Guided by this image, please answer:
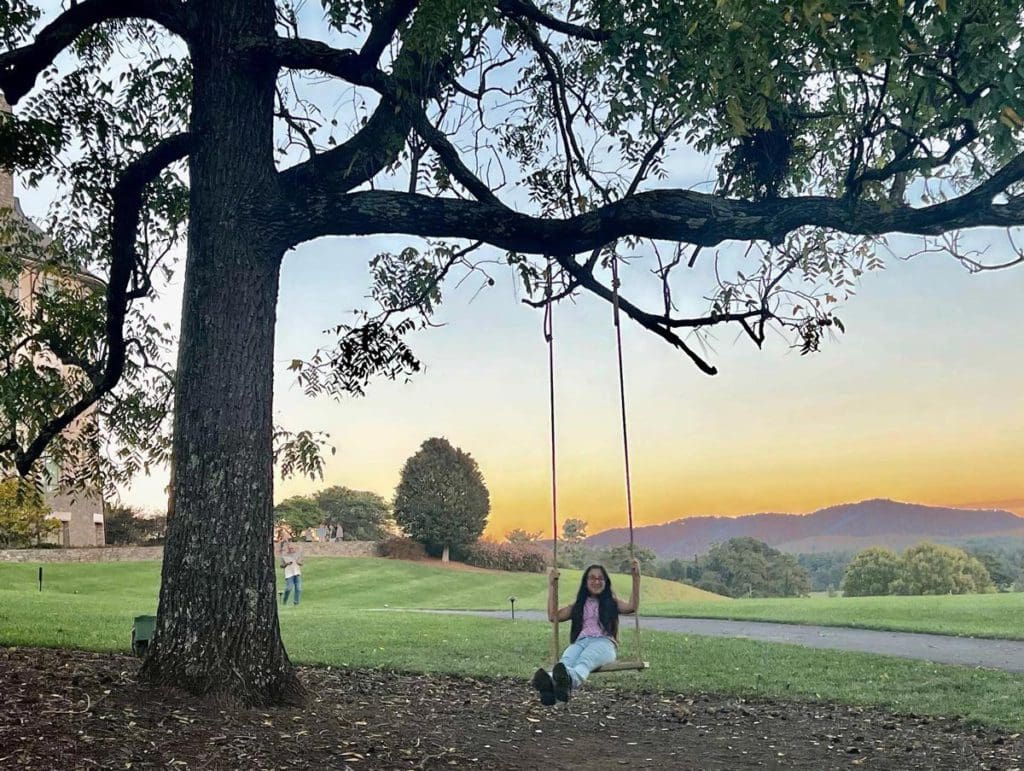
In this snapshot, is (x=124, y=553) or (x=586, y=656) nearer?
(x=586, y=656)

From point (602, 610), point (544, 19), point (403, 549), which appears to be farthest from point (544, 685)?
point (403, 549)

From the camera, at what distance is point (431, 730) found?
290 inches

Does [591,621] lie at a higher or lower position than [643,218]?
lower

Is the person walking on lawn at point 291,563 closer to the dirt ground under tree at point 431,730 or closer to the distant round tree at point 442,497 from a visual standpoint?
the dirt ground under tree at point 431,730

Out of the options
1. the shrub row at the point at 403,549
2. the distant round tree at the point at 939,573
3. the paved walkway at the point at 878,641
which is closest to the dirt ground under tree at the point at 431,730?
the paved walkway at the point at 878,641

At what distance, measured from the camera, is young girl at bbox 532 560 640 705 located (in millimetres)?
7531

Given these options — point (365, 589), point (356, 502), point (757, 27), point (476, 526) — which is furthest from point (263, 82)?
point (356, 502)

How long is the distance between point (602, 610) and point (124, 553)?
104ft

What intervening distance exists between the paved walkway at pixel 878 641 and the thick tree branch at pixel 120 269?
1021cm

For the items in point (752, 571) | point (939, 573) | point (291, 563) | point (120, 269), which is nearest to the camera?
point (120, 269)

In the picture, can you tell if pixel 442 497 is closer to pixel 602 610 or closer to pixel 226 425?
pixel 602 610

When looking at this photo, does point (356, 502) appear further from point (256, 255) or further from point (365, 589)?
point (256, 255)

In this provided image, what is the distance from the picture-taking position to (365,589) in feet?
107

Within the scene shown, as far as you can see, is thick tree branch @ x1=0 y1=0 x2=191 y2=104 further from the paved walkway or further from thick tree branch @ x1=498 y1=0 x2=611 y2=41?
the paved walkway
